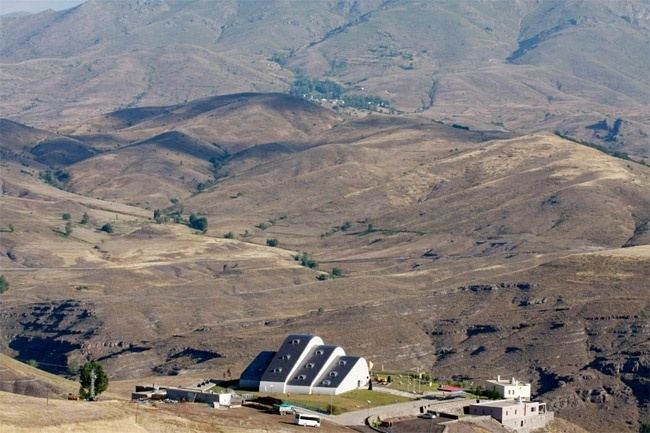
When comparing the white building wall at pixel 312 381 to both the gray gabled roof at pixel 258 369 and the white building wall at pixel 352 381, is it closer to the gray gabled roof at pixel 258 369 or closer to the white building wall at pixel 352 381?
the white building wall at pixel 352 381

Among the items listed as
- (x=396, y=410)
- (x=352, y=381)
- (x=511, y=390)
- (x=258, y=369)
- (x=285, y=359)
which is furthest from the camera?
(x=511, y=390)

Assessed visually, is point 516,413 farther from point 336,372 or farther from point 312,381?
point 312,381

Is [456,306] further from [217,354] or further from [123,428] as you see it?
[123,428]

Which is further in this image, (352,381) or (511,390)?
(511,390)

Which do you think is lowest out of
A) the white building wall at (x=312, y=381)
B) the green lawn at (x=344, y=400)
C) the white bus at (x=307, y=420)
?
the white bus at (x=307, y=420)

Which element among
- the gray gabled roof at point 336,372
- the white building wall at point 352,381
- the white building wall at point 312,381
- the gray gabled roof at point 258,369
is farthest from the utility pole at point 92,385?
the gray gabled roof at point 336,372

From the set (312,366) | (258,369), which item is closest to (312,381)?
(312,366)

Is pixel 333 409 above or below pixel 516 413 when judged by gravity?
below
